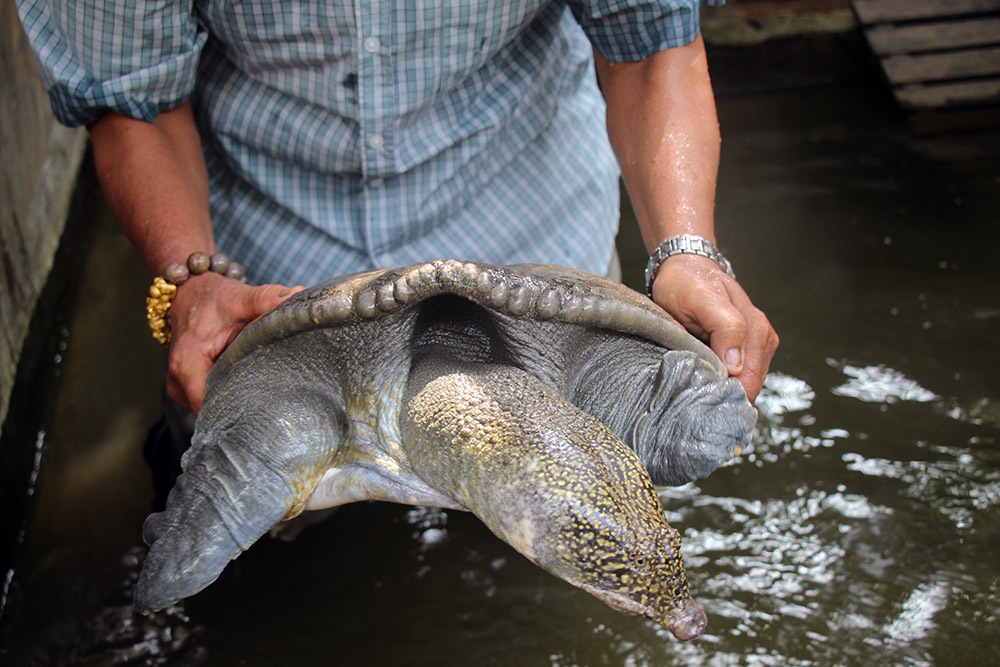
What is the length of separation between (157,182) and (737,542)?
1.57 m

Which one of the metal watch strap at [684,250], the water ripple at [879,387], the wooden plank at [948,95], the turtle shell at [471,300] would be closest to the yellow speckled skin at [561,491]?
the turtle shell at [471,300]

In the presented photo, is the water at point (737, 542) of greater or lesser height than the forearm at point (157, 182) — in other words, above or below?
below

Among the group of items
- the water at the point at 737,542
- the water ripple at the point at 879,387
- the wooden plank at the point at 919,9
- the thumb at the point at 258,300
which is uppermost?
the wooden plank at the point at 919,9

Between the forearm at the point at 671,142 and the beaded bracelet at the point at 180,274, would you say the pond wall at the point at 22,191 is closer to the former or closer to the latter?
the beaded bracelet at the point at 180,274

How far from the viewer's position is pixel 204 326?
153 cm

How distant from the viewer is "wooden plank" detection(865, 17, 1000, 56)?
4.36m

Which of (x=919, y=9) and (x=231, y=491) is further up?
(x=919, y=9)

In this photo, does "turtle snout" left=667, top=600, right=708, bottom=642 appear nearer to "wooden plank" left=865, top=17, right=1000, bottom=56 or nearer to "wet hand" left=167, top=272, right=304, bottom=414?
"wet hand" left=167, top=272, right=304, bottom=414

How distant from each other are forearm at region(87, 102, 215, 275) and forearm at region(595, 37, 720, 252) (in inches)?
35.1

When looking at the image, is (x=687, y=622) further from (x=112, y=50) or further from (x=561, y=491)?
(x=112, y=50)

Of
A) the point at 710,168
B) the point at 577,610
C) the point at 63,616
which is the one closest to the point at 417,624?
the point at 577,610

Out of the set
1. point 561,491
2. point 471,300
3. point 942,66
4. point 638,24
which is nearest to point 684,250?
point 638,24

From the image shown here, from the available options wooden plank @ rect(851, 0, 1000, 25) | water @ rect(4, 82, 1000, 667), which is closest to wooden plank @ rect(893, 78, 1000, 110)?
wooden plank @ rect(851, 0, 1000, 25)

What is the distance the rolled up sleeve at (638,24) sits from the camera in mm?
1796
